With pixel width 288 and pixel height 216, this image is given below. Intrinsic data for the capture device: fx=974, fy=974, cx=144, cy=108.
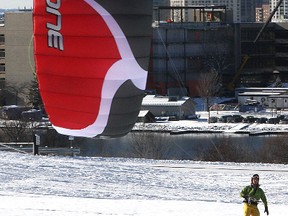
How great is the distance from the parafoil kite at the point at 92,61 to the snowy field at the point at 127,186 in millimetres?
4230

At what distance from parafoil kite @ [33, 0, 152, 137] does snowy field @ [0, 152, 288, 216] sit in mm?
4230

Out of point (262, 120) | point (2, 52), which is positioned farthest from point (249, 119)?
point (2, 52)

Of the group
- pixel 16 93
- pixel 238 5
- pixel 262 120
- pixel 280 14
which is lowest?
pixel 262 120

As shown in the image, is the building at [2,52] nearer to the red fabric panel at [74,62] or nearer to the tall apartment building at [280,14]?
the tall apartment building at [280,14]

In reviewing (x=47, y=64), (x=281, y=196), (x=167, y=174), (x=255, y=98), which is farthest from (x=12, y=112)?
(x=47, y=64)

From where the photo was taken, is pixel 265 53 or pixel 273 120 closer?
pixel 273 120

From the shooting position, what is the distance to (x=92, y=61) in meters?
11.8

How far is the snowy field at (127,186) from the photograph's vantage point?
16.8 m

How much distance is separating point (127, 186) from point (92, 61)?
842 centimetres

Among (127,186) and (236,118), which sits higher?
(127,186)

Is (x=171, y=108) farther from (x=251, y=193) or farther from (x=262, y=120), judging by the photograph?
(x=251, y=193)

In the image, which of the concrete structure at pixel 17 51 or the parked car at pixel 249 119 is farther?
the concrete structure at pixel 17 51

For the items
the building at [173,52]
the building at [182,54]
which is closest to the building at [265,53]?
the building at [173,52]

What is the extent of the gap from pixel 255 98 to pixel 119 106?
42.9m
